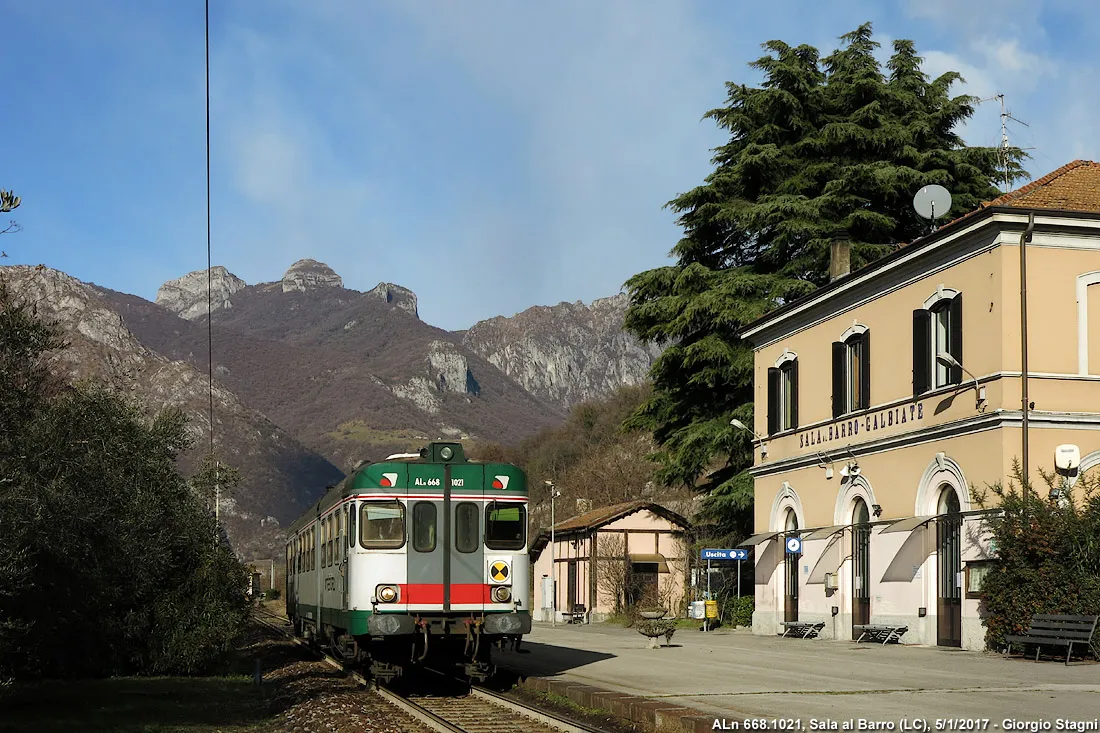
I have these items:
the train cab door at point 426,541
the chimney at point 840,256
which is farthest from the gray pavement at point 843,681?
the chimney at point 840,256

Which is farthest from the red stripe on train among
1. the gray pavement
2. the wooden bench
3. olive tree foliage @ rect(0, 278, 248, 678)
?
the wooden bench

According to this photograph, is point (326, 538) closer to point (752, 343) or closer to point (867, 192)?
point (752, 343)

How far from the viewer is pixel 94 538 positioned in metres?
15.9

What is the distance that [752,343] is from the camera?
34.0m

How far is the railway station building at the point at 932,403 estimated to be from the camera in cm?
2206

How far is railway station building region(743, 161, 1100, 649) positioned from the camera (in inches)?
869

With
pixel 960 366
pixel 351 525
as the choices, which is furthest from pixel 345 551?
pixel 960 366

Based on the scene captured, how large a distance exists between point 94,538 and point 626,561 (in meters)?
34.4

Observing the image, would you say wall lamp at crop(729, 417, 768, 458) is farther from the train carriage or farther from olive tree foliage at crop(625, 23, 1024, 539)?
the train carriage

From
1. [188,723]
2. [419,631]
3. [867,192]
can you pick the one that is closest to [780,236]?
[867,192]

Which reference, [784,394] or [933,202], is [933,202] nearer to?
[933,202]

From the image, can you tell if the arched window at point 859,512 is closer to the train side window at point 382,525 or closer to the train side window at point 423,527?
the train side window at point 423,527

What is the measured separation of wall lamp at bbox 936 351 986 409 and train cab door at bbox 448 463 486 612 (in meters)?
10.2

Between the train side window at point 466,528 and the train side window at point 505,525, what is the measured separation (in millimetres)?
159
